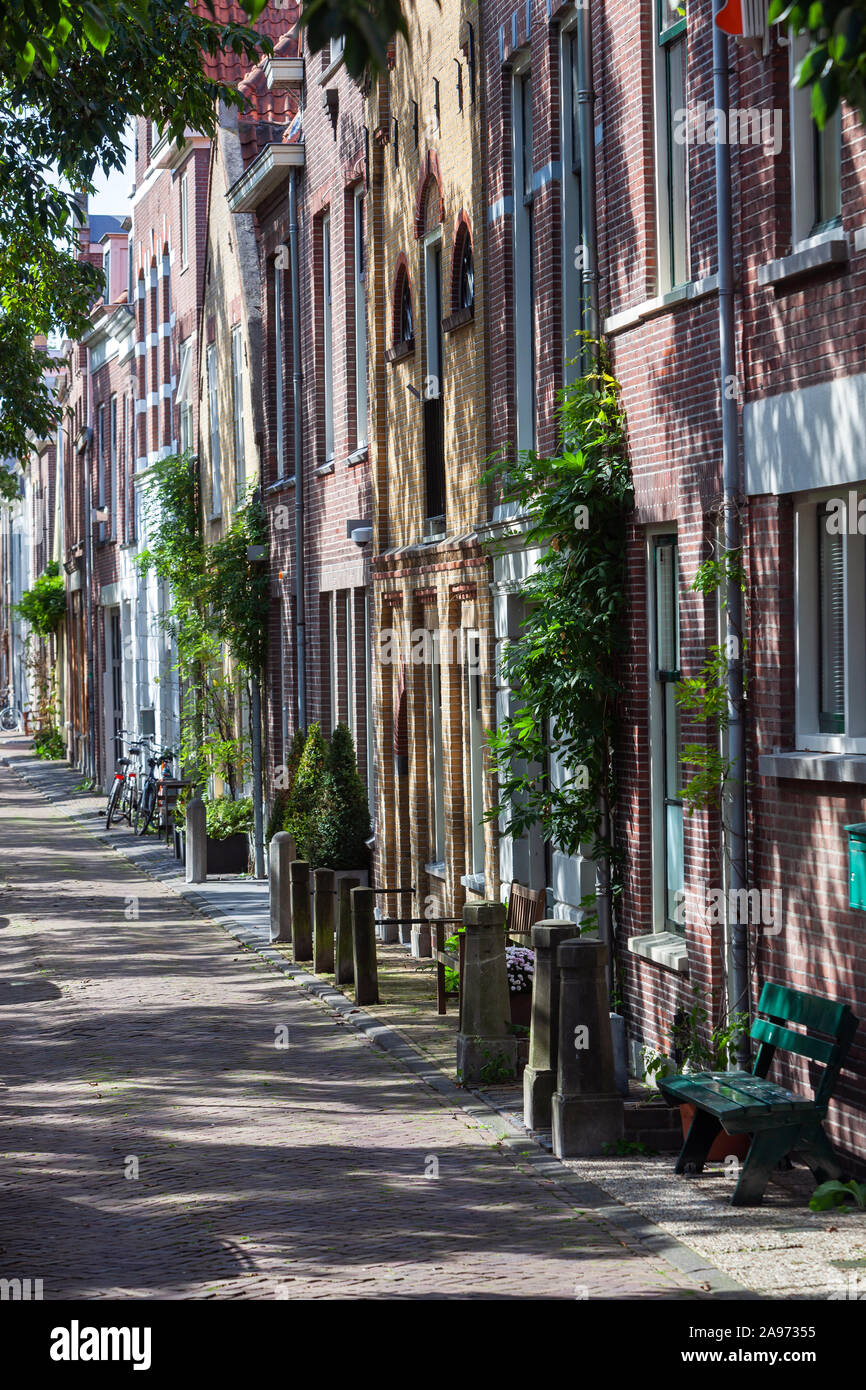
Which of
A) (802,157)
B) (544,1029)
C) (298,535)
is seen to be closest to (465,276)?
(298,535)

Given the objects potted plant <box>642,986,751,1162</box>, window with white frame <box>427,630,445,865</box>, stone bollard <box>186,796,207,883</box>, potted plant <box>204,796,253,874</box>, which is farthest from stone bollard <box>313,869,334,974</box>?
potted plant <box>204,796,253,874</box>

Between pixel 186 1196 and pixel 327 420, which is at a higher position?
pixel 327 420

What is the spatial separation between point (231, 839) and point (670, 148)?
15012mm

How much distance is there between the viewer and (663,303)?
10.7 meters

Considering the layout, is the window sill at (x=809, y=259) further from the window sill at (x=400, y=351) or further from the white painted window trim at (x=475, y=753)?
the window sill at (x=400, y=351)

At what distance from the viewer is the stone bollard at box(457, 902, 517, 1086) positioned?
11.3 m

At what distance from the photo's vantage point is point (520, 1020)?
12133 millimetres

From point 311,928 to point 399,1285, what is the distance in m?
10.0

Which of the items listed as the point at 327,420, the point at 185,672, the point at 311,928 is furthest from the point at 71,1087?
the point at 185,672

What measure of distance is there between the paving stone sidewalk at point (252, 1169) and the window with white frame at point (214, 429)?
1295 centimetres

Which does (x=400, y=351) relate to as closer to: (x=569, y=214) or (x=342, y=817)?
(x=342, y=817)

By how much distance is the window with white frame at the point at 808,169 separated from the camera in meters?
8.92

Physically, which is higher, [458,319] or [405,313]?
[405,313]

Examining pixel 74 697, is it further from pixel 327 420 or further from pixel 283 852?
pixel 283 852
